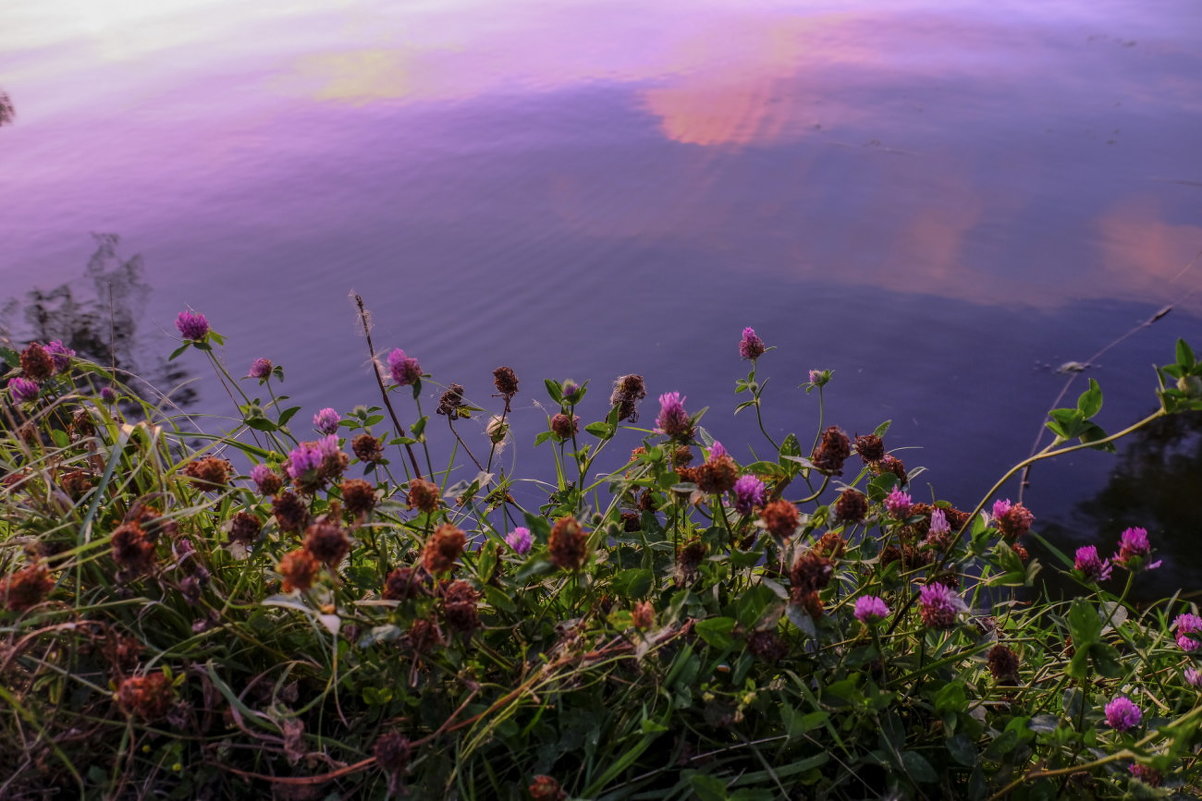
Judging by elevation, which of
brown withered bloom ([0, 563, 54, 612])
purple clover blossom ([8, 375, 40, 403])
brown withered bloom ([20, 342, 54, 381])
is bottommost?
brown withered bloom ([0, 563, 54, 612])

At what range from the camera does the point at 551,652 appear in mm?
1171

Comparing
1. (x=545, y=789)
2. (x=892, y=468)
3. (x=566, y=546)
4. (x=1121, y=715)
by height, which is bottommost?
(x=1121, y=715)

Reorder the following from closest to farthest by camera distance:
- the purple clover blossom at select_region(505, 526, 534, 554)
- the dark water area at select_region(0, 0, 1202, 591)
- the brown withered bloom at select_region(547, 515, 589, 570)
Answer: the brown withered bloom at select_region(547, 515, 589, 570), the purple clover blossom at select_region(505, 526, 534, 554), the dark water area at select_region(0, 0, 1202, 591)

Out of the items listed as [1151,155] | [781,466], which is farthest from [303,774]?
[1151,155]

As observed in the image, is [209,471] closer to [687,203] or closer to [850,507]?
[850,507]

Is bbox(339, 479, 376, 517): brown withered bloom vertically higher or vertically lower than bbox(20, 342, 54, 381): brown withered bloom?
lower

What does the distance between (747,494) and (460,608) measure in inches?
14.7

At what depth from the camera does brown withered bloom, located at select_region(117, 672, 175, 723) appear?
39.7 inches

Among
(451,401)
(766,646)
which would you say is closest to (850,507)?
(766,646)

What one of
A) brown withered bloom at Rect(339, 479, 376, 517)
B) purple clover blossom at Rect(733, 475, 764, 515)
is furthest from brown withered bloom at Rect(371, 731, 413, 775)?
purple clover blossom at Rect(733, 475, 764, 515)

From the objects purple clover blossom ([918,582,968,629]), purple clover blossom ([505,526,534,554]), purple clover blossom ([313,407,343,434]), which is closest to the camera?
purple clover blossom ([918,582,968,629])

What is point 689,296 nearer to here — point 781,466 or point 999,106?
point 781,466

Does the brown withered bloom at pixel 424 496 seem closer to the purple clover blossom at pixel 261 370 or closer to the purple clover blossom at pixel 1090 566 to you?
the purple clover blossom at pixel 261 370

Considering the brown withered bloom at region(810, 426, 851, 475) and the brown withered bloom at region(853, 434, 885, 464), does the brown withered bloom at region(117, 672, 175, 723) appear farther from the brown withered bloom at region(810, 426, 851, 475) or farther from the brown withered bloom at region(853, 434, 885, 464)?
the brown withered bloom at region(853, 434, 885, 464)
